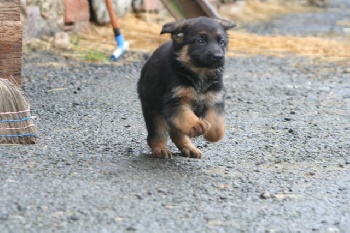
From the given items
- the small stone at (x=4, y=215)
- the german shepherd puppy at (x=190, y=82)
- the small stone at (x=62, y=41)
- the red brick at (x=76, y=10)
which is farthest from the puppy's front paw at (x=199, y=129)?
the red brick at (x=76, y=10)

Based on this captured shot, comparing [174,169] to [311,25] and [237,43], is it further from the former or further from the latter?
[311,25]

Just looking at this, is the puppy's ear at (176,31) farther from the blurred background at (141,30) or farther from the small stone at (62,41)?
the small stone at (62,41)

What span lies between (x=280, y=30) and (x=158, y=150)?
9.37 metres

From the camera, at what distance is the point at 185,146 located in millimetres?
6012

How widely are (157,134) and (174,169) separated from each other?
0.43m

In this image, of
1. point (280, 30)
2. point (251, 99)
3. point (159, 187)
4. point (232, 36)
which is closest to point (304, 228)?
point (159, 187)

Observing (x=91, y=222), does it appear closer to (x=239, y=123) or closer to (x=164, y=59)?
(x=164, y=59)

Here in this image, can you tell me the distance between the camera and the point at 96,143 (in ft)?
20.4

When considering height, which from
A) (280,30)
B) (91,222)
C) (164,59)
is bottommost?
(280,30)

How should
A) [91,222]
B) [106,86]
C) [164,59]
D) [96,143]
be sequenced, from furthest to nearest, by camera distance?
[106,86] < [96,143] < [164,59] < [91,222]

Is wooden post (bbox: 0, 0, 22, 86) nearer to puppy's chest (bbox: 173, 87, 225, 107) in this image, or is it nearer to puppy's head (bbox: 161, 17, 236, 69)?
puppy's head (bbox: 161, 17, 236, 69)

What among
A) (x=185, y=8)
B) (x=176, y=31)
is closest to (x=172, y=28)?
(x=176, y=31)

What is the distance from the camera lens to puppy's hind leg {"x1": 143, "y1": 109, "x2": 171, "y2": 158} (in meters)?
5.88

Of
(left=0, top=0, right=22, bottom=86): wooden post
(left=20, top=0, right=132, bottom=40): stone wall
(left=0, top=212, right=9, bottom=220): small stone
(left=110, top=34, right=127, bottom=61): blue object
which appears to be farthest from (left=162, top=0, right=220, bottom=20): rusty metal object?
(left=0, top=212, right=9, bottom=220): small stone
